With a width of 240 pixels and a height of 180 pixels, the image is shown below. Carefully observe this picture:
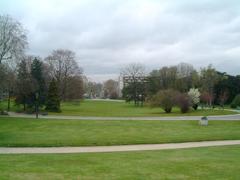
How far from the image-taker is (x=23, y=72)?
51.9m

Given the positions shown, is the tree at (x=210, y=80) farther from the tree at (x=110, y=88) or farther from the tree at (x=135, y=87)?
the tree at (x=110, y=88)

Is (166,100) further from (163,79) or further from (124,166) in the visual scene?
(124,166)

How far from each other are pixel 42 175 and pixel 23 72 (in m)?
44.9

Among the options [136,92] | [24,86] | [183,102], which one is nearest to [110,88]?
[136,92]

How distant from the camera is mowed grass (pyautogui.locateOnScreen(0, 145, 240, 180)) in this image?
8812 mm

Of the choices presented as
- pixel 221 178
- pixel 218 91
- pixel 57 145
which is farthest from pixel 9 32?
pixel 218 91

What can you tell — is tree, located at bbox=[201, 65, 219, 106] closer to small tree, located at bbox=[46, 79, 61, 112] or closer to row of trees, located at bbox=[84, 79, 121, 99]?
small tree, located at bbox=[46, 79, 61, 112]

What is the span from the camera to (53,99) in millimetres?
53406

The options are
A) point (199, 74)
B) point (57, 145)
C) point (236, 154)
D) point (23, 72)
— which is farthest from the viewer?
point (199, 74)

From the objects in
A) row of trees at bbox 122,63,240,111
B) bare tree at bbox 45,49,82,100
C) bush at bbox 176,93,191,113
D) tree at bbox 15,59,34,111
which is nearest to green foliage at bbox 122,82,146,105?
row of trees at bbox 122,63,240,111

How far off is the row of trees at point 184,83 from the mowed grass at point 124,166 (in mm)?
60575

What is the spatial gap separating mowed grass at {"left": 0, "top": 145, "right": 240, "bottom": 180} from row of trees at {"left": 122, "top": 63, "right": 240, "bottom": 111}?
199 feet

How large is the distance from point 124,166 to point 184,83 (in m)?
80.1

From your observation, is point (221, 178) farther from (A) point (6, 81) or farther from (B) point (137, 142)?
(A) point (6, 81)
